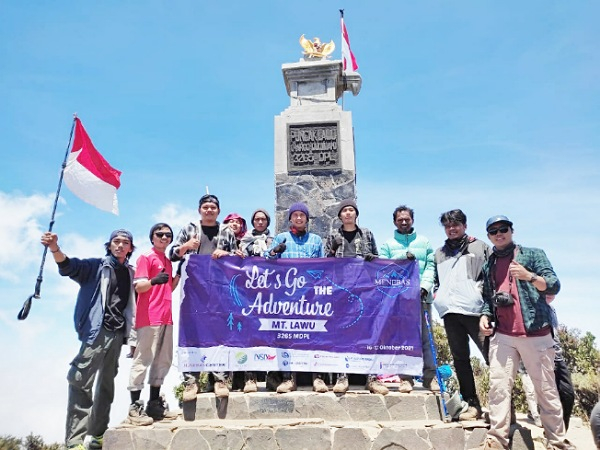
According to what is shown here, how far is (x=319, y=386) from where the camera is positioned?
16.5 feet

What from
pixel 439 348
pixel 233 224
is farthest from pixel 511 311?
pixel 439 348

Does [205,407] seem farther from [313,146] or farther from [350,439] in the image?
[313,146]

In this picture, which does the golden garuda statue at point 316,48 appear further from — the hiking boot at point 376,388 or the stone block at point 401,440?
the stone block at point 401,440

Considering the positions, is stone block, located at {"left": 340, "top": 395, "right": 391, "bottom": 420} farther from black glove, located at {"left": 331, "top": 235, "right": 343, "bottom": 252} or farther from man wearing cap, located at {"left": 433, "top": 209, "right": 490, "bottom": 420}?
black glove, located at {"left": 331, "top": 235, "right": 343, "bottom": 252}

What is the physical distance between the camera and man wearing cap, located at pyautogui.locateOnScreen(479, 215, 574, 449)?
14.0 ft

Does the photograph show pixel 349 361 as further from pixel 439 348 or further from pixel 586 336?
pixel 586 336

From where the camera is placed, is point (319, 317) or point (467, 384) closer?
point (467, 384)

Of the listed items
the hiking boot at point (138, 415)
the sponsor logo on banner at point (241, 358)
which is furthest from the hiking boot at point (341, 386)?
the hiking boot at point (138, 415)

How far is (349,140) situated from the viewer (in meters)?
8.55

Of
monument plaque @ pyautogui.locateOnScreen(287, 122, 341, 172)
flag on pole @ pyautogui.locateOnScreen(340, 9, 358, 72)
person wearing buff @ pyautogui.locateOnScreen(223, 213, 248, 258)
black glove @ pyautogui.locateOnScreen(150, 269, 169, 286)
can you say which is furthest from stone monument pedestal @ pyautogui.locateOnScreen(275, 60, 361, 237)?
black glove @ pyautogui.locateOnScreen(150, 269, 169, 286)

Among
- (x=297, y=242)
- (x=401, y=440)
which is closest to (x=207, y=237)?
(x=297, y=242)

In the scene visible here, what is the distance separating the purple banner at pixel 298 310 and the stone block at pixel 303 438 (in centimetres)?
82

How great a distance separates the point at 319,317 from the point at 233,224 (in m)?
1.91

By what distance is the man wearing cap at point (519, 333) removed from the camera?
4262mm
